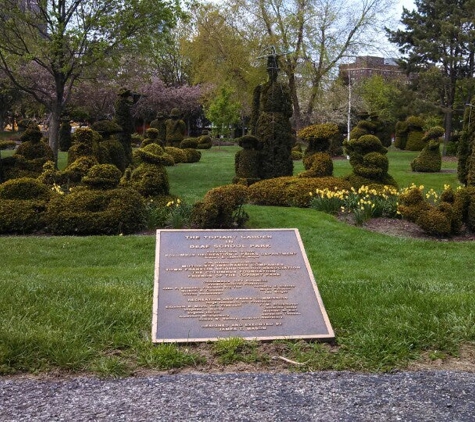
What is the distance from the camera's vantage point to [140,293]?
6336mm

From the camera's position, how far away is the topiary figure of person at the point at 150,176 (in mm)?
13070

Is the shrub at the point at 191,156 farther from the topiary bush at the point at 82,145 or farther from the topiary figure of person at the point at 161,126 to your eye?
the topiary bush at the point at 82,145

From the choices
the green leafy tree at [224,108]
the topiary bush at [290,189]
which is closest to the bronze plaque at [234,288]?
the topiary bush at [290,189]

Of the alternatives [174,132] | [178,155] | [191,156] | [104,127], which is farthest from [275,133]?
[174,132]

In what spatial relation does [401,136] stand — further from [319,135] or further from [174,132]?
[319,135]

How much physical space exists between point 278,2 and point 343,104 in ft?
47.6

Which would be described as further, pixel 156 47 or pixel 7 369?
pixel 156 47

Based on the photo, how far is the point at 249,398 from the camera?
412 cm

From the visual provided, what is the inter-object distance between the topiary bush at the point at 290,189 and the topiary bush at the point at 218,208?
3.37 meters

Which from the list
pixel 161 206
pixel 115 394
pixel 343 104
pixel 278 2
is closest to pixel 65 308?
pixel 115 394

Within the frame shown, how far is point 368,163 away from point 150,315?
412 inches

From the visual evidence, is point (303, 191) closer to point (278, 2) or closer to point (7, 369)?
point (7, 369)

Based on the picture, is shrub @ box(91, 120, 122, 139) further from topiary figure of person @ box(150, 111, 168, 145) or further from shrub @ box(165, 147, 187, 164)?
topiary figure of person @ box(150, 111, 168, 145)

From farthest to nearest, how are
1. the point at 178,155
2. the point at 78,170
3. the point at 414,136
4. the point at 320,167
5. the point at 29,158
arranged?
the point at 414,136 < the point at 178,155 < the point at 29,158 < the point at 320,167 < the point at 78,170
